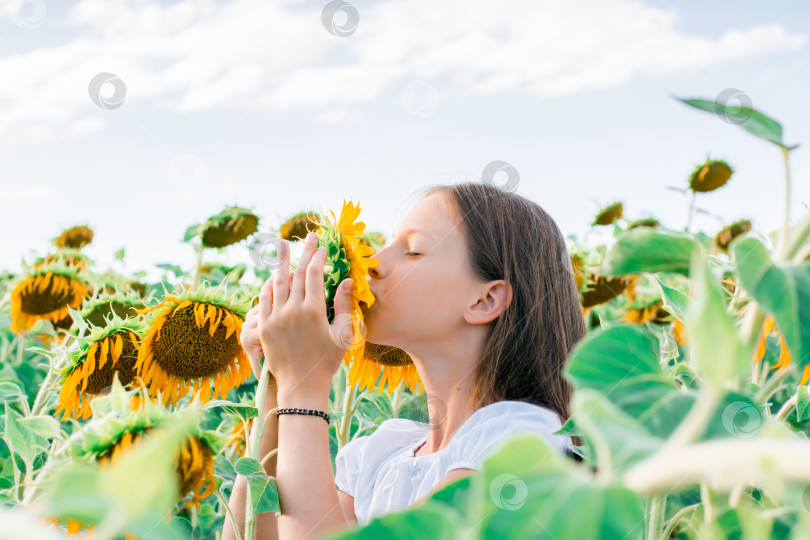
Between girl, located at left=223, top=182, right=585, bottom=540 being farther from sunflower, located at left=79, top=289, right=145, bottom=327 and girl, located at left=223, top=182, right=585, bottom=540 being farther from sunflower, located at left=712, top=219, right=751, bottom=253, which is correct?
sunflower, located at left=712, top=219, right=751, bottom=253

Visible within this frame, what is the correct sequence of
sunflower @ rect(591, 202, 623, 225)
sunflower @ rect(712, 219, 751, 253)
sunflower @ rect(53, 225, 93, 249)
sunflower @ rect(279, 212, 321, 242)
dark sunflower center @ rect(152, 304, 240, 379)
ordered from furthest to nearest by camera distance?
1. sunflower @ rect(53, 225, 93, 249)
2. sunflower @ rect(591, 202, 623, 225)
3. sunflower @ rect(712, 219, 751, 253)
4. sunflower @ rect(279, 212, 321, 242)
5. dark sunflower center @ rect(152, 304, 240, 379)

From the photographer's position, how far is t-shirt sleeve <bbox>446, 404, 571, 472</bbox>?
109 cm

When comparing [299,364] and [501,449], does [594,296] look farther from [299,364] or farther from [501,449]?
[501,449]

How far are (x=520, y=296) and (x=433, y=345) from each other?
0.23 m

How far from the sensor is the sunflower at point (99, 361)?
3.68 feet

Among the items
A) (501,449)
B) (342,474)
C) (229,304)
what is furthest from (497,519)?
(342,474)

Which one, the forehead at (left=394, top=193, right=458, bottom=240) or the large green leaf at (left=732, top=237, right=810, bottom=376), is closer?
the large green leaf at (left=732, top=237, right=810, bottom=376)

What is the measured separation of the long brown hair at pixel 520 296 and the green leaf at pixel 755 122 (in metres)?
0.97

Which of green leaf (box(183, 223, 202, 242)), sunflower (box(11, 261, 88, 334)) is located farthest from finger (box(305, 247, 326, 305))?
green leaf (box(183, 223, 202, 242))

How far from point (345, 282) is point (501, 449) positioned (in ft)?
2.86

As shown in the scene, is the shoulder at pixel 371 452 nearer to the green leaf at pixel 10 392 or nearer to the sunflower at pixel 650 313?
the green leaf at pixel 10 392

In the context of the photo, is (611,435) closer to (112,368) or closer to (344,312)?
(344,312)

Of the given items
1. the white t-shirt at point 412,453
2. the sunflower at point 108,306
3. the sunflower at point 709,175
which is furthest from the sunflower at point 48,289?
the sunflower at point 709,175

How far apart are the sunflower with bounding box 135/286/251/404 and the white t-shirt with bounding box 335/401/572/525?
0.36m
